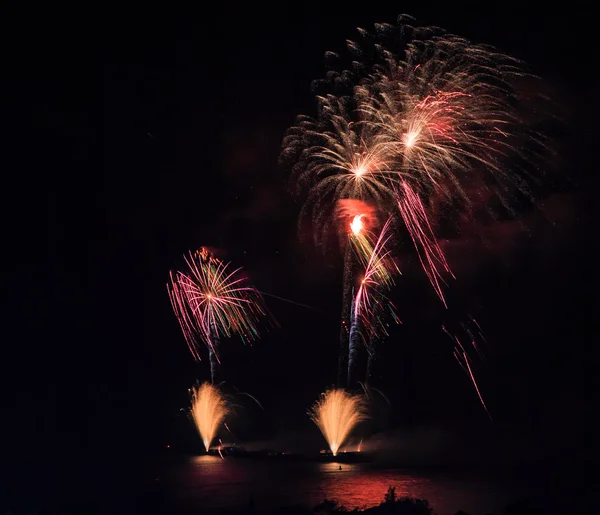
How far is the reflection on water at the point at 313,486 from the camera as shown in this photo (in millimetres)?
31625

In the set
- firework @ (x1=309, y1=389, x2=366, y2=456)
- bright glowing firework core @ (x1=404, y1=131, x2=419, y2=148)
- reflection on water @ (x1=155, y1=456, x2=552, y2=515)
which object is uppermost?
bright glowing firework core @ (x1=404, y1=131, x2=419, y2=148)

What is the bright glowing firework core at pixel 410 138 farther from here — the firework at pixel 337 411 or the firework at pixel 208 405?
the firework at pixel 208 405

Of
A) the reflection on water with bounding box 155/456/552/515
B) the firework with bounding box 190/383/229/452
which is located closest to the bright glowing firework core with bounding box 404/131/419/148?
the reflection on water with bounding box 155/456/552/515

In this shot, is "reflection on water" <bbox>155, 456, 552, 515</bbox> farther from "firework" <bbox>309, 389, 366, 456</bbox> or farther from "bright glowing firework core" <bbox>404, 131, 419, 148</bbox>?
"bright glowing firework core" <bbox>404, 131, 419, 148</bbox>

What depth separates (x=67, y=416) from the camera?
5316cm

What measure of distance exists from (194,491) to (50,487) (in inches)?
330

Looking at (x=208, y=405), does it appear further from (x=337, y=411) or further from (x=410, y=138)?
(x=410, y=138)

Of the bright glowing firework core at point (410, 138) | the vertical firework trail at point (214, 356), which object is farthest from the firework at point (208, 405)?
the bright glowing firework core at point (410, 138)

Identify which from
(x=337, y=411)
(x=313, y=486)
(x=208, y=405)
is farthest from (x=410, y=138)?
(x=208, y=405)

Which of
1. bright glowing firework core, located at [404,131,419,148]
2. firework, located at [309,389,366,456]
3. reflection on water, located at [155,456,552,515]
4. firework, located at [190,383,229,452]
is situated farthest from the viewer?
firework, located at [190,383,229,452]

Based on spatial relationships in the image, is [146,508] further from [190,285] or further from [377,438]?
[377,438]

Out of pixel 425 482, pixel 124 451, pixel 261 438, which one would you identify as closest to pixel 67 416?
pixel 124 451

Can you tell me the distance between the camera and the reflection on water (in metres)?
31.6

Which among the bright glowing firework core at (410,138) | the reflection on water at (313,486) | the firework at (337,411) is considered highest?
the bright glowing firework core at (410,138)
